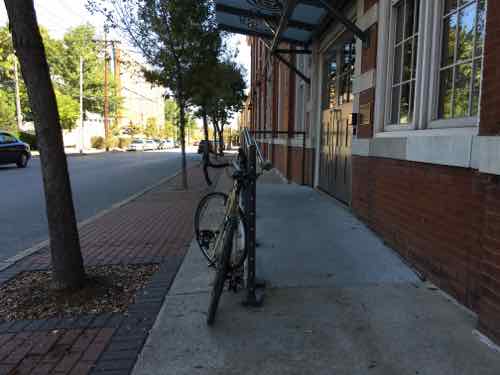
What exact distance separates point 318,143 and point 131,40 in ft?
20.3

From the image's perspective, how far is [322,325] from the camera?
299cm

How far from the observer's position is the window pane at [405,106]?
4.43 m

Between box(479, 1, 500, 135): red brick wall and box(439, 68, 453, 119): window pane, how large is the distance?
0.90m

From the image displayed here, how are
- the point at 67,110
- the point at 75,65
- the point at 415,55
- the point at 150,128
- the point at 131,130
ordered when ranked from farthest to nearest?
the point at 150,128 → the point at 131,130 → the point at 75,65 → the point at 67,110 → the point at 415,55

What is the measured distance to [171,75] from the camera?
11562 millimetres

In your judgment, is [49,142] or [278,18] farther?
[278,18]

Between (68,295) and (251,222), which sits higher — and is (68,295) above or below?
below

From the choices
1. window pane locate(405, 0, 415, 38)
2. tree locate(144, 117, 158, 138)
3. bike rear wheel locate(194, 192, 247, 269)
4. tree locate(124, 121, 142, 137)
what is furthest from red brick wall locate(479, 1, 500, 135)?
tree locate(144, 117, 158, 138)

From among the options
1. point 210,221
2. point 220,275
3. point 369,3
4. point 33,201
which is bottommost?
point 33,201

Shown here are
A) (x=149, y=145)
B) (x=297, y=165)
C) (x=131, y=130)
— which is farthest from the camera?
(x=131, y=130)

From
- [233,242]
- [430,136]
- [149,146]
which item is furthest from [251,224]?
[149,146]

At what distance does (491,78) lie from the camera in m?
2.62

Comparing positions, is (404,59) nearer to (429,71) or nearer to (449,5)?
(429,71)

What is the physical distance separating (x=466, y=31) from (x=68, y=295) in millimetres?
4178
